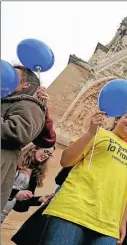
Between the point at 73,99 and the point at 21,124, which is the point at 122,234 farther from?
the point at 73,99

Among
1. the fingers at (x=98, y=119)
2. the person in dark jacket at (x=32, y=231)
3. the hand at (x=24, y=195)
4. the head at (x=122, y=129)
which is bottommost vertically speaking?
the hand at (x=24, y=195)

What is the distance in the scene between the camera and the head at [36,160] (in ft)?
10.4

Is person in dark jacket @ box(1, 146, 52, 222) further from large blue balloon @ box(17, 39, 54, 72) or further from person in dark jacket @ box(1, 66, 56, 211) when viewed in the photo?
person in dark jacket @ box(1, 66, 56, 211)

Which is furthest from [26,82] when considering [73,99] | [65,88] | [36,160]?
[65,88]

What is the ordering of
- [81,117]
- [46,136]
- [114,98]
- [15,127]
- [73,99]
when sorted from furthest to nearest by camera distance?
[73,99], [81,117], [114,98], [46,136], [15,127]

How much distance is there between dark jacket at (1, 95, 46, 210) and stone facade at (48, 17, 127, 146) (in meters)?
4.86

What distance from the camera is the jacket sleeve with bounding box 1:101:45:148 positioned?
6.36ft

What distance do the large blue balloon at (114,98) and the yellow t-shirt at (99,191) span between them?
0.25m

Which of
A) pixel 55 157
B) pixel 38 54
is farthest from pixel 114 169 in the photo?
pixel 55 157

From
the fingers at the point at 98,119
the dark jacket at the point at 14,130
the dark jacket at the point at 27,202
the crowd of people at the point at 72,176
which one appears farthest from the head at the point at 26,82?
the dark jacket at the point at 27,202

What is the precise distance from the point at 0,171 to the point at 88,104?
626 centimetres

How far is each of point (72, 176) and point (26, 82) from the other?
25.0 inches

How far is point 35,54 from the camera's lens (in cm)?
263

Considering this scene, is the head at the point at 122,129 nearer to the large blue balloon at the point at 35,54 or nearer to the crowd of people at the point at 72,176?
the crowd of people at the point at 72,176
